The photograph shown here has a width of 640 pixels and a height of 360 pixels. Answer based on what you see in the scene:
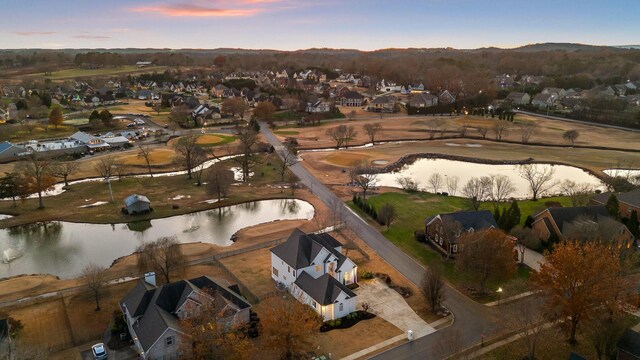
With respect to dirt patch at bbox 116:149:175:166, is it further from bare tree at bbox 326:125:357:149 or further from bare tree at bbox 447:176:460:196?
bare tree at bbox 447:176:460:196

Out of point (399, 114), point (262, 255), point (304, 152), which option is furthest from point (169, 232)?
point (399, 114)


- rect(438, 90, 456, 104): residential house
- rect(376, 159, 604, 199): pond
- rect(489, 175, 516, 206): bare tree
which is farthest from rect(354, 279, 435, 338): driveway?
rect(438, 90, 456, 104): residential house

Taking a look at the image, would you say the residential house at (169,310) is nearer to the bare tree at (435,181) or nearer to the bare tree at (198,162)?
the bare tree at (198,162)

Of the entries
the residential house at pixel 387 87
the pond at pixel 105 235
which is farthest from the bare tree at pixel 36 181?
the residential house at pixel 387 87

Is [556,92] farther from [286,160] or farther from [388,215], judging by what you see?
[388,215]

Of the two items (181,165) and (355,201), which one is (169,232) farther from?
(181,165)

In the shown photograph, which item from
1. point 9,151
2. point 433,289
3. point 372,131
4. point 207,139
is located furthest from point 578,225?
point 9,151
